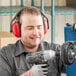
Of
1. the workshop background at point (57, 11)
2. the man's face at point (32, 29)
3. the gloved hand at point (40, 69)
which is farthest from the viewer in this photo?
the workshop background at point (57, 11)

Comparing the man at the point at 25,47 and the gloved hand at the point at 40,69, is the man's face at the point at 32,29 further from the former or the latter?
the gloved hand at the point at 40,69

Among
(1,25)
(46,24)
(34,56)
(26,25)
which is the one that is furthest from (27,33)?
(1,25)

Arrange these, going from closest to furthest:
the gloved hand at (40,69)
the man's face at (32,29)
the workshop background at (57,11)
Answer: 1. the gloved hand at (40,69)
2. the man's face at (32,29)
3. the workshop background at (57,11)

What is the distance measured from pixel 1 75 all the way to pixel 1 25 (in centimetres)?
237

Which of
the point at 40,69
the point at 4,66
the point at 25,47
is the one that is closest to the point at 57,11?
the point at 25,47

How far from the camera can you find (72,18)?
3.77m

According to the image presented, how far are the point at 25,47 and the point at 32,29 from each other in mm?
155

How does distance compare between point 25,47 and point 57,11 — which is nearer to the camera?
point 25,47

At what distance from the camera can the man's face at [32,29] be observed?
1.26 metres

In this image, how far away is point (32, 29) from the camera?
1.26 metres

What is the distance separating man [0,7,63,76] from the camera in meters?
1.26

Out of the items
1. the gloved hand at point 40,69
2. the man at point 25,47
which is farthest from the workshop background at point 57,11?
the gloved hand at point 40,69

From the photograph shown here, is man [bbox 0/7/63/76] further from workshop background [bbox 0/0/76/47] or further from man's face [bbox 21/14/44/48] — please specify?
workshop background [bbox 0/0/76/47]

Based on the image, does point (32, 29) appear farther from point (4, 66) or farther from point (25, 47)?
point (4, 66)
